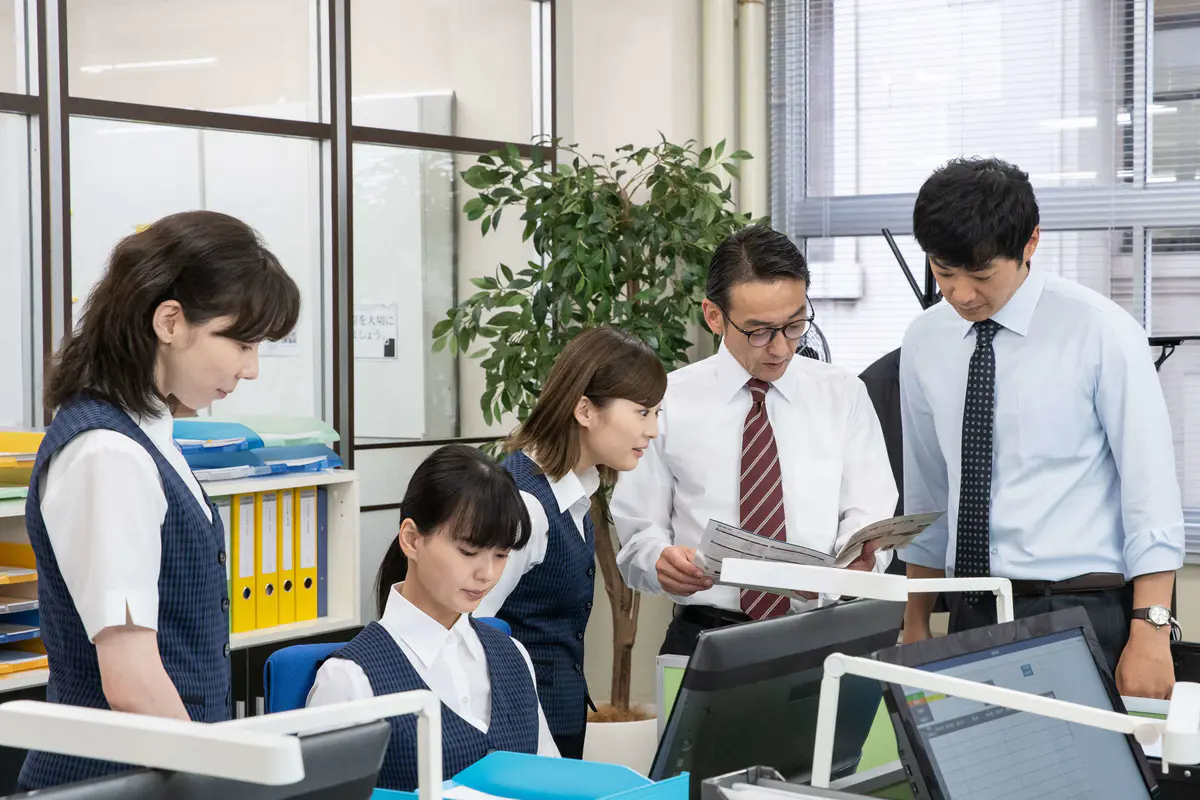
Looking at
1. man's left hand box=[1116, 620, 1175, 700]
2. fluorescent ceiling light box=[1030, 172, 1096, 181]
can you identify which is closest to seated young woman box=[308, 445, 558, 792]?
man's left hand box=[1116, 620, 1175, 700]

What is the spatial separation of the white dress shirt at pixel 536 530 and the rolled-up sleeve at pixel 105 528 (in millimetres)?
698

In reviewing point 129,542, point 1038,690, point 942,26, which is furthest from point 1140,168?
point 129,542

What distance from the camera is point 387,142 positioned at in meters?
3.76

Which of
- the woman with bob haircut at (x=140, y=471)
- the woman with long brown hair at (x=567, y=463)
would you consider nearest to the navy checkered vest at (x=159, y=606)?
the woman with bob haircut at (x=140, y=471)

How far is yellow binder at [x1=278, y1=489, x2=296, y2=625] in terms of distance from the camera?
10.4 ft

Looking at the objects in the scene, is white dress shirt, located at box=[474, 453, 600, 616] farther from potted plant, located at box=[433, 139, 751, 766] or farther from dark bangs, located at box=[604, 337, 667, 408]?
potted plant, located at box=[433, 139, 751, 766]

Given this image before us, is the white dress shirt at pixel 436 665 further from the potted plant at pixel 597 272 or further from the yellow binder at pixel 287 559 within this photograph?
the potted plant at pixel 597 272

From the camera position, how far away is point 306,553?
324cm

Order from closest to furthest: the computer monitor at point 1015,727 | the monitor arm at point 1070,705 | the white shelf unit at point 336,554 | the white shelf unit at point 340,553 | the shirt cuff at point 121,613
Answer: the monitor arm at point 1070,705 < the computer monitor at point 1015,727 < the shirt cuff at point 121,613 < the white shelf unit at point 336,554 < the white shelf unit at point 340,553

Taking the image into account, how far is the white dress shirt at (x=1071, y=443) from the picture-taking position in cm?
199

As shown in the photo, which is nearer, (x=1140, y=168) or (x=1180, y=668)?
(x=1180, y=668)

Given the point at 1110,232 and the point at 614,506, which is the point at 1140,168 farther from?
the point at 614,506

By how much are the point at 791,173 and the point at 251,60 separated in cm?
179

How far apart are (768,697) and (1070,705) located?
386mm
